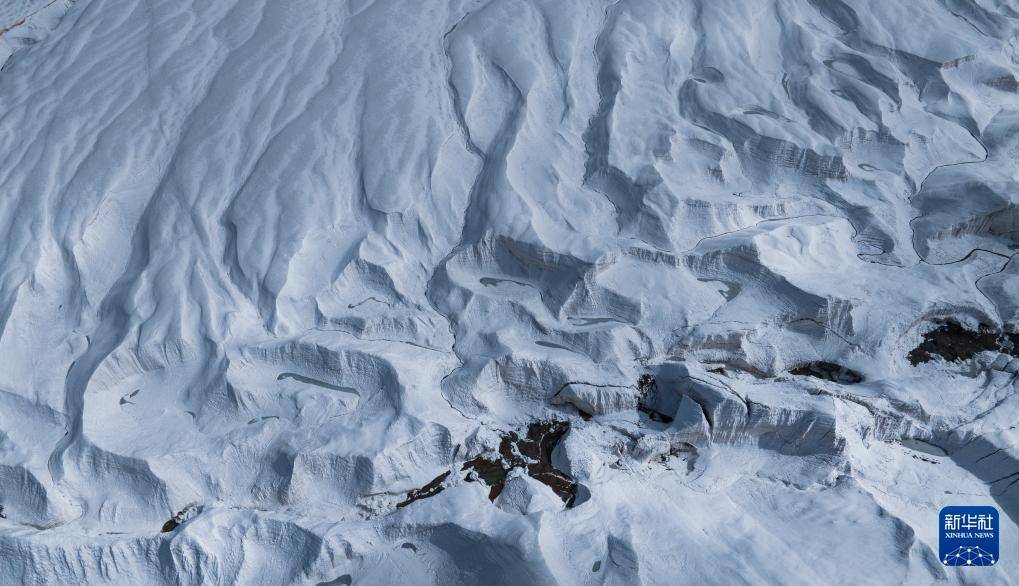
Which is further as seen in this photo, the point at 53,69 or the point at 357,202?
the point at 53,69

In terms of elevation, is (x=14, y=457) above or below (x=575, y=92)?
below

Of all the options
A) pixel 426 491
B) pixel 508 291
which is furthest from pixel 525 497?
pixel 508 291

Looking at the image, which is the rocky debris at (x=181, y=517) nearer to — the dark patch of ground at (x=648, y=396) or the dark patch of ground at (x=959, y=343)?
the dark patch of ground at (x=648, y=396)

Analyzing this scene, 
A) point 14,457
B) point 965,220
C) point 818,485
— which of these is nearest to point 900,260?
point 965,220

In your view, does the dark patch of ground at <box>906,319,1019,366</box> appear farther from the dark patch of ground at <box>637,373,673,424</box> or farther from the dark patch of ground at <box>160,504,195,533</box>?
the dark patch of ground at <box>160,504,195,533</box>

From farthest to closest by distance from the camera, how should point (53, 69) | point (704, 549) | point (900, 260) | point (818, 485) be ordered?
point (53, 69)
point (900, 260)
point (818, 485)
point (704, 549)

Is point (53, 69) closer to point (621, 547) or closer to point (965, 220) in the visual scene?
point (621, 547)

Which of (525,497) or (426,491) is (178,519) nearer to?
(426,491)
